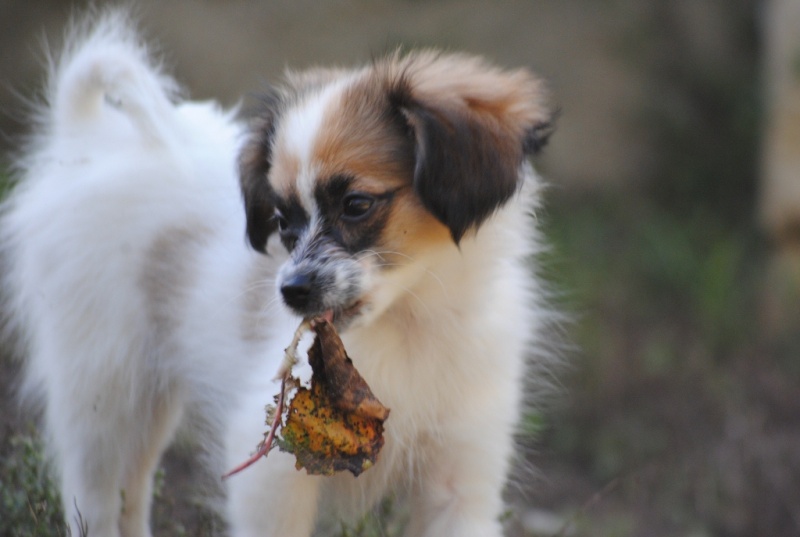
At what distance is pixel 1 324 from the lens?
4570 millimetres

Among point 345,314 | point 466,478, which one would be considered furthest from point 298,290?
point 466,478

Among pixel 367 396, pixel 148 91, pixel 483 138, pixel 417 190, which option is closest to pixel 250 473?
pixel 367 396

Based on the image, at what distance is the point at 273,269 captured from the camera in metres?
3.37

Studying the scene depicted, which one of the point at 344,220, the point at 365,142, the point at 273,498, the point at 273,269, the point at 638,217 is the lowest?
the point at 638,217

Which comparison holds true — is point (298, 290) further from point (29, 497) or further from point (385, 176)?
point (29, 497)

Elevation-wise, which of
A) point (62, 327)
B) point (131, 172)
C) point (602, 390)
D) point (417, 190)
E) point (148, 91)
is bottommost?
point (602, 390)

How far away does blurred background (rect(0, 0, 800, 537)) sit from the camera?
567 cm

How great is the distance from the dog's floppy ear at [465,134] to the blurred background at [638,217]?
4.28 feet

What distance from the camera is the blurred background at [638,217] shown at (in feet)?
18.6

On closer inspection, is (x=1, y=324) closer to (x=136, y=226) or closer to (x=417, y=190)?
(x=136, y=226)

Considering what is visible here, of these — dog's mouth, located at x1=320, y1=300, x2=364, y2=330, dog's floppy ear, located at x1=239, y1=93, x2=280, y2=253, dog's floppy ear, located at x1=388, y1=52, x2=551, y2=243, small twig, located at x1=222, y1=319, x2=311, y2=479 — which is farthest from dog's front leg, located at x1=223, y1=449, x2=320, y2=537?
dog's floppy ear, located at x1=388, y1=52, x2=551, y2=243

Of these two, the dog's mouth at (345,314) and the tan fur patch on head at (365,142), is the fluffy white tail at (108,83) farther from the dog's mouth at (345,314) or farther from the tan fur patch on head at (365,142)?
the dog's mouth at (345,314)

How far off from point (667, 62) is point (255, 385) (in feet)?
21.8

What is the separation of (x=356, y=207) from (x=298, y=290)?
26cm
